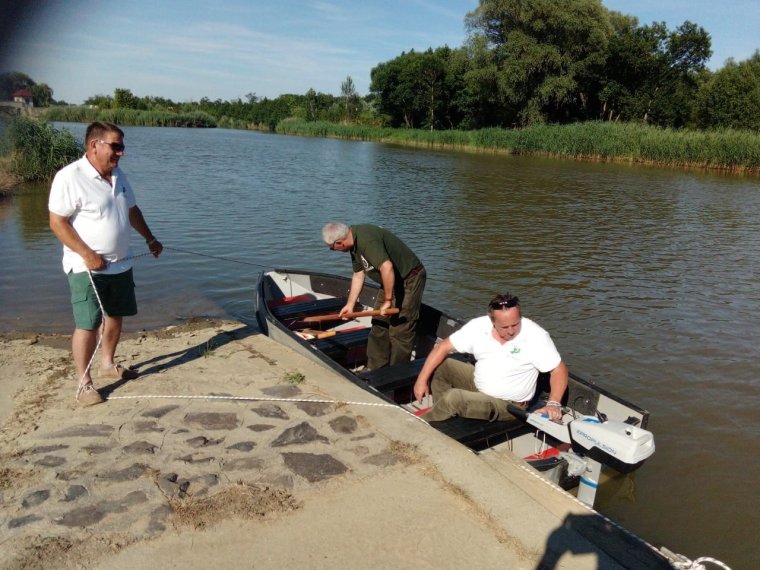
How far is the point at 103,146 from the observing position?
4.19 m

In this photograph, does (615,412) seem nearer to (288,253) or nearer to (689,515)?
(689,515)

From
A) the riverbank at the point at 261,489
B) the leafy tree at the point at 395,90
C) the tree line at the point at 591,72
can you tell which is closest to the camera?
the riverbank at the point at 261,489

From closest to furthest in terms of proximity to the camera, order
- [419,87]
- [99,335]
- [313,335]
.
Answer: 1. [99,335]
2. [313,335]
3. [419,87]

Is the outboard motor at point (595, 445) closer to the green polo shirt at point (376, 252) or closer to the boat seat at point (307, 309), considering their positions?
the green polo shirt at point (376, 252)

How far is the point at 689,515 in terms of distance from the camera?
4.53 metres

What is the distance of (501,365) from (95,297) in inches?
126

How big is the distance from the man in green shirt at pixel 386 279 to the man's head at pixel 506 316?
1464 millimetres

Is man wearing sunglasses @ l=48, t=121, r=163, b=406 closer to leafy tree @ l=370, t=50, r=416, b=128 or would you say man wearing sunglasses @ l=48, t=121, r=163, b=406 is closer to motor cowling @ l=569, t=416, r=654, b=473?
motor cowling @ l=569, t=416, r=654, b=473

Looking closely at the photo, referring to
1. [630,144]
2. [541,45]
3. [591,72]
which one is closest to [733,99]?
[591,72]

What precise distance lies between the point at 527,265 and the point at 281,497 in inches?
363

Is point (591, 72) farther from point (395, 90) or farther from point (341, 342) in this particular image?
point (341, 342)

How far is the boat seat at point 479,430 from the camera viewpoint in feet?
14.1

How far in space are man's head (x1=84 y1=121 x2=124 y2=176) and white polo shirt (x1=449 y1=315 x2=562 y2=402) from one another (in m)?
2.96

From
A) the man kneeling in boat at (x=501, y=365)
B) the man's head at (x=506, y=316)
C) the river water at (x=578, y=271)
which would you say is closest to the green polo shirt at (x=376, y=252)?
the man kneeling in boat at (x=501, y=365)
